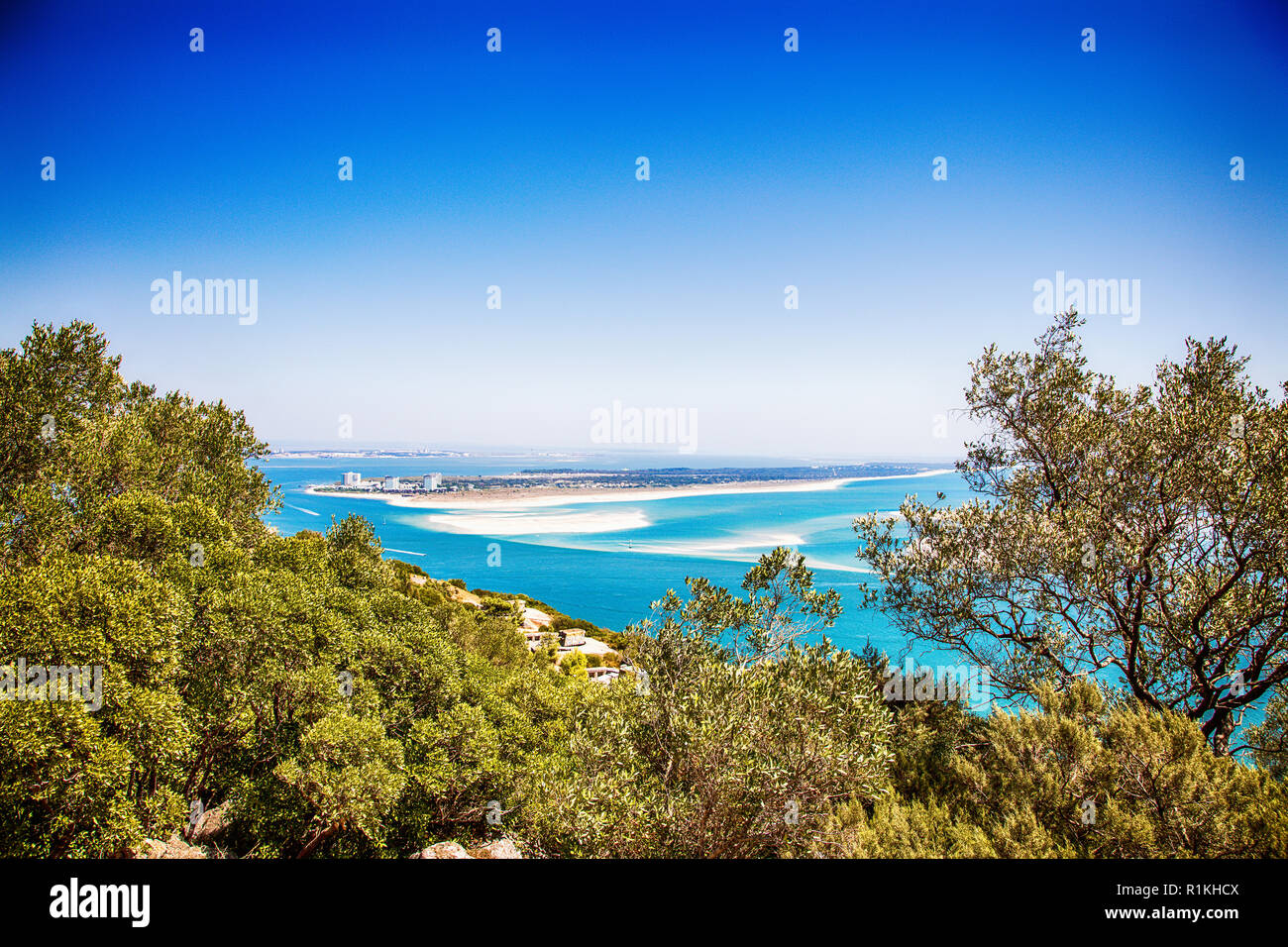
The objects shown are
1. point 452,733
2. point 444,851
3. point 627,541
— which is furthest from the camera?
point 627,541

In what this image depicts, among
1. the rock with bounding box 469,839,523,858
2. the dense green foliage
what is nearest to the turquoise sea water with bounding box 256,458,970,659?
the dense green foliage

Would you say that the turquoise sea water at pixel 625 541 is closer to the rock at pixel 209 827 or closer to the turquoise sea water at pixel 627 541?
the turquoise sea water at pixel 627 541

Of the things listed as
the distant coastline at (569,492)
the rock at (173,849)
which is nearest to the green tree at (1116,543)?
the rock at (173,849)

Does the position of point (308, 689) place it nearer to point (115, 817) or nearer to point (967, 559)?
point (115, 817)

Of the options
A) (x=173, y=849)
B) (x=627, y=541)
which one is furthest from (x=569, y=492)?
(x=173, y=849)

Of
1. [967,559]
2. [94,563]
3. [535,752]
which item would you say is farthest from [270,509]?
[967,559]

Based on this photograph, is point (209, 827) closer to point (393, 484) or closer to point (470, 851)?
point (470, 851)
